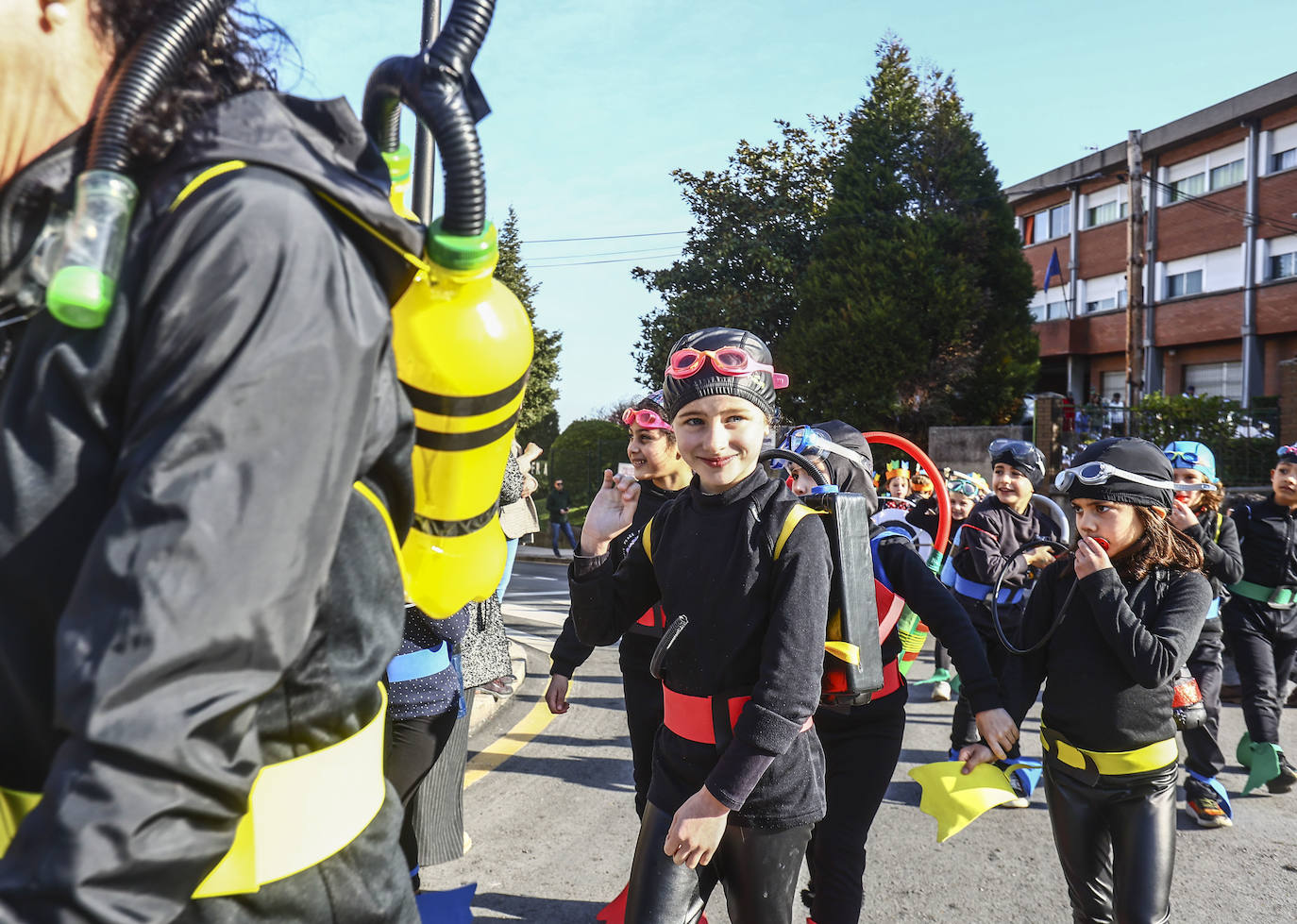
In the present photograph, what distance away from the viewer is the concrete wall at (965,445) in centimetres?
1683

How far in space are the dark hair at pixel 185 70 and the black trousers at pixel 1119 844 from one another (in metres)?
3.05

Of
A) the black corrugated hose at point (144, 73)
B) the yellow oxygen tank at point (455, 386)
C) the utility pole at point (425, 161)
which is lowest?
the yellow oxygen tank at point (455, 386)

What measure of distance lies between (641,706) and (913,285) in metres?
17.5

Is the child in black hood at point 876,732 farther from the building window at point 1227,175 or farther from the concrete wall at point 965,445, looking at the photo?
the building window at point 1227,175

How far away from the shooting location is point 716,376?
2650mm

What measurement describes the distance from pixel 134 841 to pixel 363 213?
2.11ft

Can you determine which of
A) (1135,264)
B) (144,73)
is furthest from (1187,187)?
(144,73)

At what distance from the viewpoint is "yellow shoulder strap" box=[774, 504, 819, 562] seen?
242 cm

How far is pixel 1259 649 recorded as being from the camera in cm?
622

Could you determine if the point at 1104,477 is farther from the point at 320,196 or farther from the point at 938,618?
the point at 320,196

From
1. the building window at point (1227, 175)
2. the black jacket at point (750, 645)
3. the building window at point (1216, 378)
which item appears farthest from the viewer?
the building window at point (1216, 378)

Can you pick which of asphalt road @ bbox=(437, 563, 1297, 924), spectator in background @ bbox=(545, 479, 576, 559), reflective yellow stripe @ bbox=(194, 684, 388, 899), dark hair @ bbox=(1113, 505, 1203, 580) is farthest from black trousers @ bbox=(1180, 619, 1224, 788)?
spectator in background @ bbox=(545, 479, 576, 559)

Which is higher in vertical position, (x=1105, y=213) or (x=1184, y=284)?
(x=1105, y=213)

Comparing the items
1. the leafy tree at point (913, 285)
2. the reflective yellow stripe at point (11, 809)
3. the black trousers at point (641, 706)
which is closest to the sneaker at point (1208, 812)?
the black trousers at point (641, 706)
